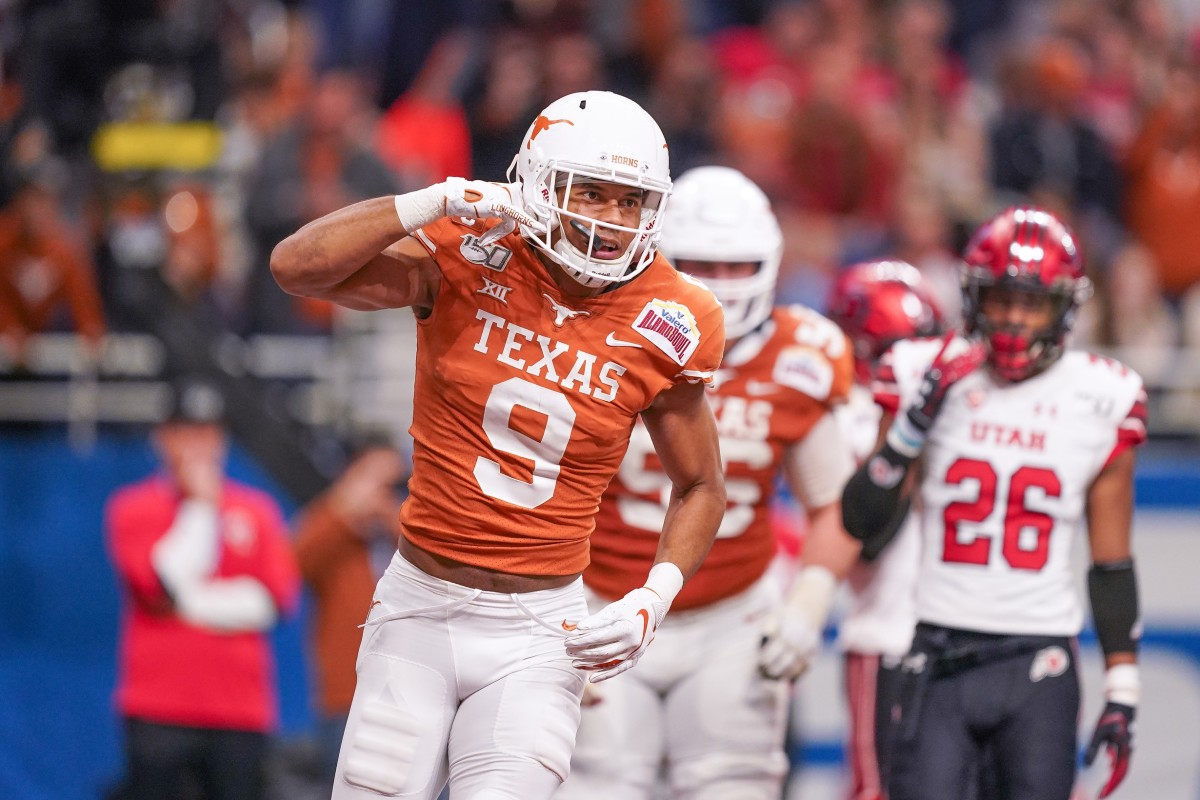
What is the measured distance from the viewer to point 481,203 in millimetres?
3527

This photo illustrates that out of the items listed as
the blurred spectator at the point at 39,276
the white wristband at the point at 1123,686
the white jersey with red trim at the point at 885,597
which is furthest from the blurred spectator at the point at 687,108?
the white wristband at the point at 1123,686

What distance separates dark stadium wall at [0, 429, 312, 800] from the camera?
7.86 meters

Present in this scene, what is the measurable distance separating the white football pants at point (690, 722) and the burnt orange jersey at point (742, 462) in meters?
0.11

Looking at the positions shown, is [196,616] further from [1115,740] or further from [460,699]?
[1115,740]

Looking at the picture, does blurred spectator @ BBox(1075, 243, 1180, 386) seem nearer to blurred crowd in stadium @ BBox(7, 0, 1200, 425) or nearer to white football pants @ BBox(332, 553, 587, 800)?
blurred crowd in stadium @ BBox(7, 0, 1200, 425)

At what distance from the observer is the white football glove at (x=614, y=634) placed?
3.52 meters

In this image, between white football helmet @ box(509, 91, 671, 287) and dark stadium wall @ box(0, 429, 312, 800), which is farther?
dark stadium wall @ box(0, 429, 312, 800)

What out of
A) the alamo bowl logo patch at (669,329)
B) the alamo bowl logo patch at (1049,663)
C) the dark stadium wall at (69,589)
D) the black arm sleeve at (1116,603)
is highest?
the alamo bowl logo patch at (669,329)

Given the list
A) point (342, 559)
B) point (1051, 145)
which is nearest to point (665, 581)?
point (342, 559)

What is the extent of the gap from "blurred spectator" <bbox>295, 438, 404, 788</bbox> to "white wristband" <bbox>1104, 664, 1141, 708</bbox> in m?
3.34

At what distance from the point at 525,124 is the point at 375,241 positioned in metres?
5.49

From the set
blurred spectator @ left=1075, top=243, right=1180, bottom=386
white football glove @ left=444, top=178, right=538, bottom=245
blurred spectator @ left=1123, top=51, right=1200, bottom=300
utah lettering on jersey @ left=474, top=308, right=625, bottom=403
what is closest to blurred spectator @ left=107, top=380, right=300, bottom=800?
utah lettering on jersey @ left=474, top=308, right=625, bottom=403

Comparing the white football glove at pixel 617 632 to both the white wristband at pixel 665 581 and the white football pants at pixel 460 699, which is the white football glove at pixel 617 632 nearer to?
the white wristband at pixel 665 581

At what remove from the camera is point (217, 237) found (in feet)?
27.9
